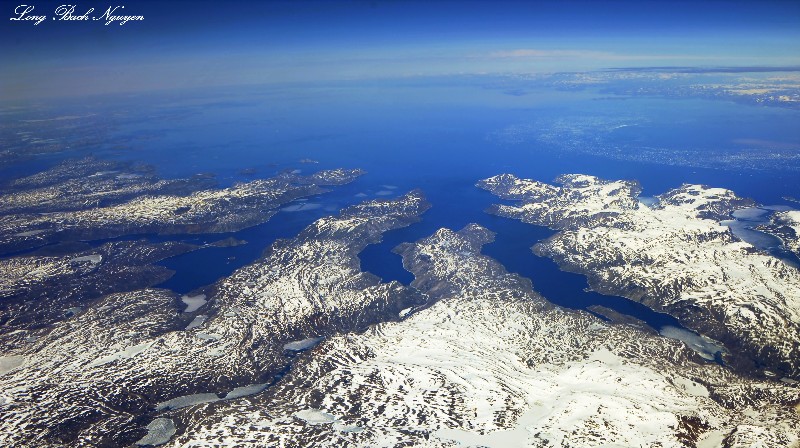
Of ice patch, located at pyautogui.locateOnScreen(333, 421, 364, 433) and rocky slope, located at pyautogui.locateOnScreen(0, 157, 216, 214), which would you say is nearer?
ice patch, located at pyautogui.locateOnScreen(333, 421, 364, 433)

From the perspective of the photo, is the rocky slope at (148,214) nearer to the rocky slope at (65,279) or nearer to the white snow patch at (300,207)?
the white snow patch at (300,207)

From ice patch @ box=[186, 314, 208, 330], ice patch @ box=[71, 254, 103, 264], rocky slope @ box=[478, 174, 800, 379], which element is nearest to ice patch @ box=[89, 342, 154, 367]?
ice patch @ box=[186, 314, 208, 330]

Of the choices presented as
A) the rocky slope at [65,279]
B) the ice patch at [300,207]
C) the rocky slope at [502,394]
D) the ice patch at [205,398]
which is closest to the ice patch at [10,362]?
the rocky slope at [65,279]

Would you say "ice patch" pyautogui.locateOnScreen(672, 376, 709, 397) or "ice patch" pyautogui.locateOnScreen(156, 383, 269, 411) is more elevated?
"ice patch" pyautogui.locateOnScreen(672, 376, 709, 397)

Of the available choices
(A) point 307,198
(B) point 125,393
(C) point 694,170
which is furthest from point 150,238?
(C) point 694,170

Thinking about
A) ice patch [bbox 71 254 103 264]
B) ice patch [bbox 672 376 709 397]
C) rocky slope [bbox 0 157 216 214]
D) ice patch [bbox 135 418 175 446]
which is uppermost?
rocky slope [bbox 0 157 216 214]

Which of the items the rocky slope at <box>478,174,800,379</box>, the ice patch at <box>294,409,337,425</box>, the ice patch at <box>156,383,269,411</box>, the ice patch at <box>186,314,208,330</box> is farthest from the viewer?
the ice patch at <box>186,314,208,330</box>

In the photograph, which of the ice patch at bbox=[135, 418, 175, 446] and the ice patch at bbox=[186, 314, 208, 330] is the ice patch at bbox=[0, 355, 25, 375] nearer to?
the ice patch at bbox=[186, 314, 208, 330]

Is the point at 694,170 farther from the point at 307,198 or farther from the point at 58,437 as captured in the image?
the point at 58,437
